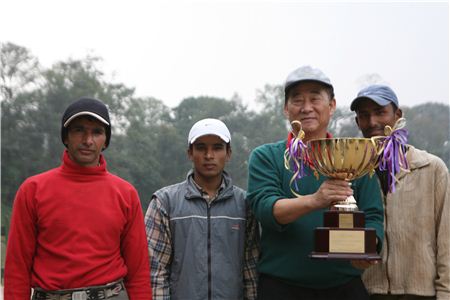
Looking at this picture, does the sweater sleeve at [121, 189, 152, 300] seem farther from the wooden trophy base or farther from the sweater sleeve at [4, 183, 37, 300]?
→ the wooden trophy base

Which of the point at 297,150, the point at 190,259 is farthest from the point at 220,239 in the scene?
the point at 297,150

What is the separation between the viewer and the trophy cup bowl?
216 cm

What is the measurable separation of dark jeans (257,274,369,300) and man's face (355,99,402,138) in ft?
2.04

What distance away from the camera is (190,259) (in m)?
2.50

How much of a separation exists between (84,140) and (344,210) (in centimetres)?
101

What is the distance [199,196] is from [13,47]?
1745 cm

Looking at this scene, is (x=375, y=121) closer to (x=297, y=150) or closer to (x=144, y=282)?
(x=297, y=150)

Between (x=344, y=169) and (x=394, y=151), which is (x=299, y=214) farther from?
(x=394, y=151)

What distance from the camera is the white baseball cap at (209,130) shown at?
2625 mm

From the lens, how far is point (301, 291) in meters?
2.27

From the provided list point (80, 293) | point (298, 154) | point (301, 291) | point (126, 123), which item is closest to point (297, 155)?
point (298, 154)

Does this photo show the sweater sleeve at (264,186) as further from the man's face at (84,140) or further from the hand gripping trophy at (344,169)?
the man's face at (84,140)

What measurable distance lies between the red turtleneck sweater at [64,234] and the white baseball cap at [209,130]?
1.51 ft

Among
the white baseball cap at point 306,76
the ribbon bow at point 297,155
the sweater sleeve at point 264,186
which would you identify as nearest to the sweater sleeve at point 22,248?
the sweater sleeve at point 264,186
